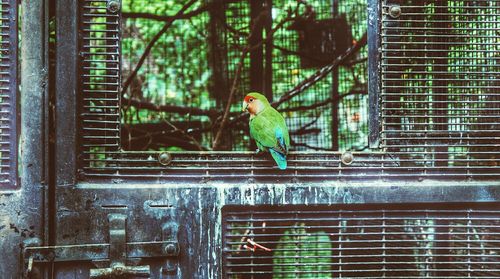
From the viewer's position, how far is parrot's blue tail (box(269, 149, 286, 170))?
1972 millimetres

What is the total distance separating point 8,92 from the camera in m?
Answer: 1.87

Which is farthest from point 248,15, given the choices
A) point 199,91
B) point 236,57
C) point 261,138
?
point 261,138

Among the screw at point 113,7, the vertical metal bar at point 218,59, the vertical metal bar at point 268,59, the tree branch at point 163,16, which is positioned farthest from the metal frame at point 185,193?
the vertical metal bar at point 218,59

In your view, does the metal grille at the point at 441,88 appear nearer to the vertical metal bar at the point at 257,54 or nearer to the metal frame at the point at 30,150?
the metal frame at the point at 30,150

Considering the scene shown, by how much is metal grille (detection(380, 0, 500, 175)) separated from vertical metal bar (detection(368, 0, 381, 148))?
22mm

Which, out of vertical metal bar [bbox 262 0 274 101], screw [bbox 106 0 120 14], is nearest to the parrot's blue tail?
screw [bbox 106 0 120 14]

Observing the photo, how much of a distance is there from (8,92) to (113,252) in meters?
0.70

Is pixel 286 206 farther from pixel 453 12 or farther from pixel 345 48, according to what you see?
pixel 345 48

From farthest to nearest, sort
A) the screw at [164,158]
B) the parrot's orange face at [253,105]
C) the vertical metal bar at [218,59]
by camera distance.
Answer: the vertical metal bar at [218,59], the parrot's orange face at [253,105], the screw at [164,158]

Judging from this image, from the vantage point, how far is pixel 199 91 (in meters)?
4.10

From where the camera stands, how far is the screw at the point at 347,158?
197 centimetres

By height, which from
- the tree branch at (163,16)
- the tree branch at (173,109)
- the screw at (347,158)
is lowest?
the screw at (347,158)

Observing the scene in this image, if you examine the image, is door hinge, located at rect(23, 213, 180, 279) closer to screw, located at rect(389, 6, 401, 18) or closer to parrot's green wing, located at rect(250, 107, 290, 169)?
parrot's green wing, located at rect(250, 107, 290, 169)

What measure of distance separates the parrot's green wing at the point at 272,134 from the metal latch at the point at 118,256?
0.63 m
